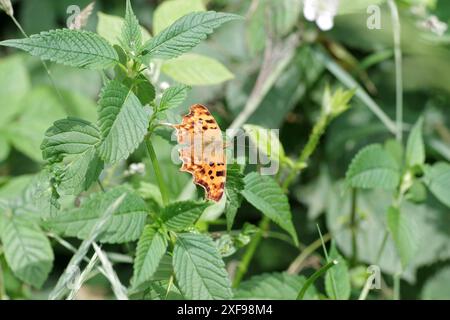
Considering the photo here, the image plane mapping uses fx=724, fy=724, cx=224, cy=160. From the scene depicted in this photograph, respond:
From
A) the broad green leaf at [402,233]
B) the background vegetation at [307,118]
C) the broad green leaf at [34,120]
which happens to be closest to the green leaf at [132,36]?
the background vegetation at [307,118]

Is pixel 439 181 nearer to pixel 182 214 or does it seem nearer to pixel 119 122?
pixel 182 214

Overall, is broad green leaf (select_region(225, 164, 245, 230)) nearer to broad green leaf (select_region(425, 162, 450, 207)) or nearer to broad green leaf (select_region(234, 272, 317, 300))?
broad green leaf (select_region(234, 272, 317, 300))

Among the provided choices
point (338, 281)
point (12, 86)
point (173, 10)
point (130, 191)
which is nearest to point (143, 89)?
point (130, 191)

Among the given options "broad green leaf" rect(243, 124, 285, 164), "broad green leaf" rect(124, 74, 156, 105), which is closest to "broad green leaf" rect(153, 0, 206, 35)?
"broad green leaf" rect(243, 124, 285, 164)

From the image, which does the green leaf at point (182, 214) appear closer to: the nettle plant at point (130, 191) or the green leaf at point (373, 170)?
the nettle plant at point (130, 191)

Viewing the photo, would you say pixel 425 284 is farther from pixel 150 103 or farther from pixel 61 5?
pixel 61 5

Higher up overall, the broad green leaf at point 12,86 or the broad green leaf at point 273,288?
the broad green leaf at point 12,86

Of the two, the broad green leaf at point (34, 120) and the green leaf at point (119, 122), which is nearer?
the green leaf at point (119, 122)
